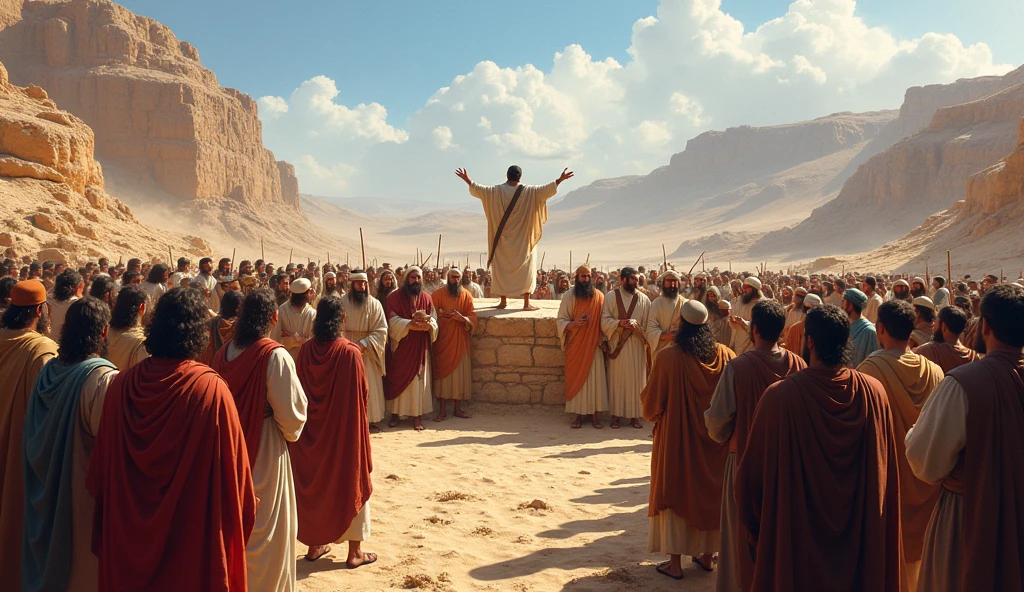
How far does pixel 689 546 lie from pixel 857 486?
1605 millimetres

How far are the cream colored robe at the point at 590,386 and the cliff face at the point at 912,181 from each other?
5801 centimetres

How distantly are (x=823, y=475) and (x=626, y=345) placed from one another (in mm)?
5335

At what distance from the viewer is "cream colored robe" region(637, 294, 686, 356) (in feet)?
24.1

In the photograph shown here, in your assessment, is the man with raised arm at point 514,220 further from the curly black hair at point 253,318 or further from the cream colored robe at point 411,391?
the curly black hair at point 253,318

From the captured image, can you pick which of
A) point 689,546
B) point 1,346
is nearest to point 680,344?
point 689,546

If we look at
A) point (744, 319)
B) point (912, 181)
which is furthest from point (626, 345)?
point (912, 181)

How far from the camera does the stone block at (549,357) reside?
8797 millimetres

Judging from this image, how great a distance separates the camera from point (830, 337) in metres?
2.81

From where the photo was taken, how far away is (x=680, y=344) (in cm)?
423

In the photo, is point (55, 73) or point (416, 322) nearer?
point (416, 322)

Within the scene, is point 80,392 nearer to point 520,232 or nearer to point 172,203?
point 520,232

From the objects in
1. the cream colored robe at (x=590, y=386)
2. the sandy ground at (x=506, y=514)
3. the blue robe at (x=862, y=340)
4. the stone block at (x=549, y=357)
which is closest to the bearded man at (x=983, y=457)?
the sandy ground at (x=506, y=514)

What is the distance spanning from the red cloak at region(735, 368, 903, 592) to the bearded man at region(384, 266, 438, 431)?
550 cm

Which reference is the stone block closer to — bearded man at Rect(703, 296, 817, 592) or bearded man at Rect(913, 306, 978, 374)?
bearded man at Rect(913, 306, 978, 374)
